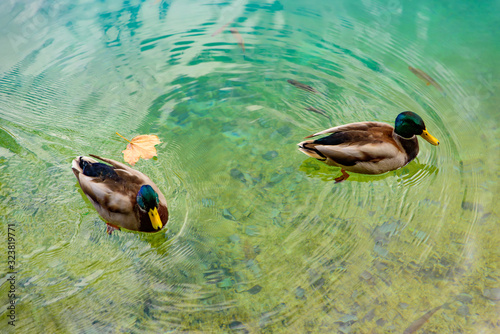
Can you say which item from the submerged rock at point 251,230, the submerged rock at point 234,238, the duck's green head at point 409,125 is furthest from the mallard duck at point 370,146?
the submerged rock at point 234,238

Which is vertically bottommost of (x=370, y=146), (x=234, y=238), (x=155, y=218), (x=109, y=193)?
(x=234, y=238)

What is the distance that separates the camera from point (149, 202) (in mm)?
3238

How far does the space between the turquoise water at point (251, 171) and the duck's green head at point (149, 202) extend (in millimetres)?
266

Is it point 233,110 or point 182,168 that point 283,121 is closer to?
point 233,110

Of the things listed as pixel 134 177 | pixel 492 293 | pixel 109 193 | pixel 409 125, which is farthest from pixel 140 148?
pixel 492 293

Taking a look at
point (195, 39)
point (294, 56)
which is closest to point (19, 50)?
point (195, 39)

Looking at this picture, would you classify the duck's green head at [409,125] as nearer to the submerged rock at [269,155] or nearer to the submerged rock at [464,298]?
the submerged rock at [269,155]

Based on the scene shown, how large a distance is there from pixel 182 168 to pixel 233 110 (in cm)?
101

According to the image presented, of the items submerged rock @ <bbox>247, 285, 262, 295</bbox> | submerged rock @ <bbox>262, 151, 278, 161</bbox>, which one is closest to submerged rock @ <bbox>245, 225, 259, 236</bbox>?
submerged rock @ <bbox>247, 285, 262, 295</bbox>

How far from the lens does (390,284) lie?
10.3ft

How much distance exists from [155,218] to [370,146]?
197cm

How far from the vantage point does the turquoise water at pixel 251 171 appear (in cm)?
306

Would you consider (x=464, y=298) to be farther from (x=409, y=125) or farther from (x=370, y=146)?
(x=409, y=125)

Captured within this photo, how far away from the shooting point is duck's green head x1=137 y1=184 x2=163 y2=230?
323cm
